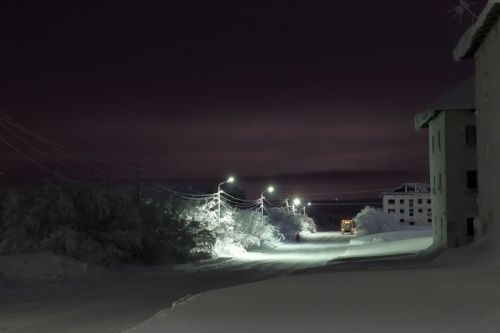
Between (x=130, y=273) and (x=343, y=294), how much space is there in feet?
51.3

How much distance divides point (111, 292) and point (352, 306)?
10.3m

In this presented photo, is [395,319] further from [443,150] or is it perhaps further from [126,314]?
[443,150]

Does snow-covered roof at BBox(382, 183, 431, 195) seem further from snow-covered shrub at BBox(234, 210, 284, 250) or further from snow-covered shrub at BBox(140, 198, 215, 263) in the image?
snow-covered shrub at BBox(140, 198, 215, 263)

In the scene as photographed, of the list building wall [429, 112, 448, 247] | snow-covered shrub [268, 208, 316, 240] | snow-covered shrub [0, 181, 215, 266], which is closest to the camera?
snow-covered shrub [0, 181, 215, 266]

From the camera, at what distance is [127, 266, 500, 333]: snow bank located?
29.1 feet

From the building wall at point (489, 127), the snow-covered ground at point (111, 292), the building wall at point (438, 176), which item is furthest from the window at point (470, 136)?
the snow-covered ground at point (111, 292)

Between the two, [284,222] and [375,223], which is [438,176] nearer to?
[375,223]

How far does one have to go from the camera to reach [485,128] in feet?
79.4

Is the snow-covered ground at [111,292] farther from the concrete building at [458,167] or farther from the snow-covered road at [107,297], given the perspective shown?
the concrete building at [458,167]

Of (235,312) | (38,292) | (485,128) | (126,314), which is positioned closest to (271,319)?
(235,312)

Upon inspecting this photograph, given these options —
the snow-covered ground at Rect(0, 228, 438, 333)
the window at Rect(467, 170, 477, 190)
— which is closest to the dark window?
the window at Rect(467, 170, 477, 190)

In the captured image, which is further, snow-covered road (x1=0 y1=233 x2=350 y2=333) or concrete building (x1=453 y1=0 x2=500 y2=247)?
concrete building (x1=453 y1=0 x2=500 y2=247)

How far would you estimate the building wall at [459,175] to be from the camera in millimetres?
33688

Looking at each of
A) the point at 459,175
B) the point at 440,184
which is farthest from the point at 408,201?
the point at 459,175
